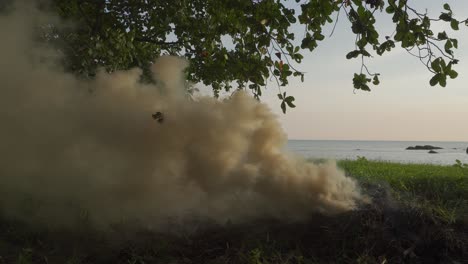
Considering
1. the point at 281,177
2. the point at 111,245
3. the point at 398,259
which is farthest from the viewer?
the point at 281,177

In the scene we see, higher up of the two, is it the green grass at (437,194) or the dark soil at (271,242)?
the green grass at (437,194)

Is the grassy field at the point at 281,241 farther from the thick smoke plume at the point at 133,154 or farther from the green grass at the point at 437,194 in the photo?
the thick smoke plume at the point at 133,154

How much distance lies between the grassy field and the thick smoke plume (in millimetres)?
338

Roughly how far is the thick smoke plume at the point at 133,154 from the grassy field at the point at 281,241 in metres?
0.34

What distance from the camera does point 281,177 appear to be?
5426 millimetres

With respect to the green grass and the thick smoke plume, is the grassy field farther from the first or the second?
the thick smoke plume

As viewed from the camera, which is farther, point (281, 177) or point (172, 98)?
point (172, 98)

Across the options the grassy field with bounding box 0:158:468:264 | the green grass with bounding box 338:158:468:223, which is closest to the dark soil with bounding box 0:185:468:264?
the grassy field with bounding box 0:158:468:264

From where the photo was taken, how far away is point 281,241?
455cm

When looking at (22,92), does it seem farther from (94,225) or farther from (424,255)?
(424,255)

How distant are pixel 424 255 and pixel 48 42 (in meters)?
6.03

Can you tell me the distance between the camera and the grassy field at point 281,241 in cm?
420

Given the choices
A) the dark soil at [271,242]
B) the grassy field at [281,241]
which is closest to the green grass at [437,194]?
the grassy field at [281,241]

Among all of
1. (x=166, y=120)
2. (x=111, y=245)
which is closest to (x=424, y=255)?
(x=111, y=245)
